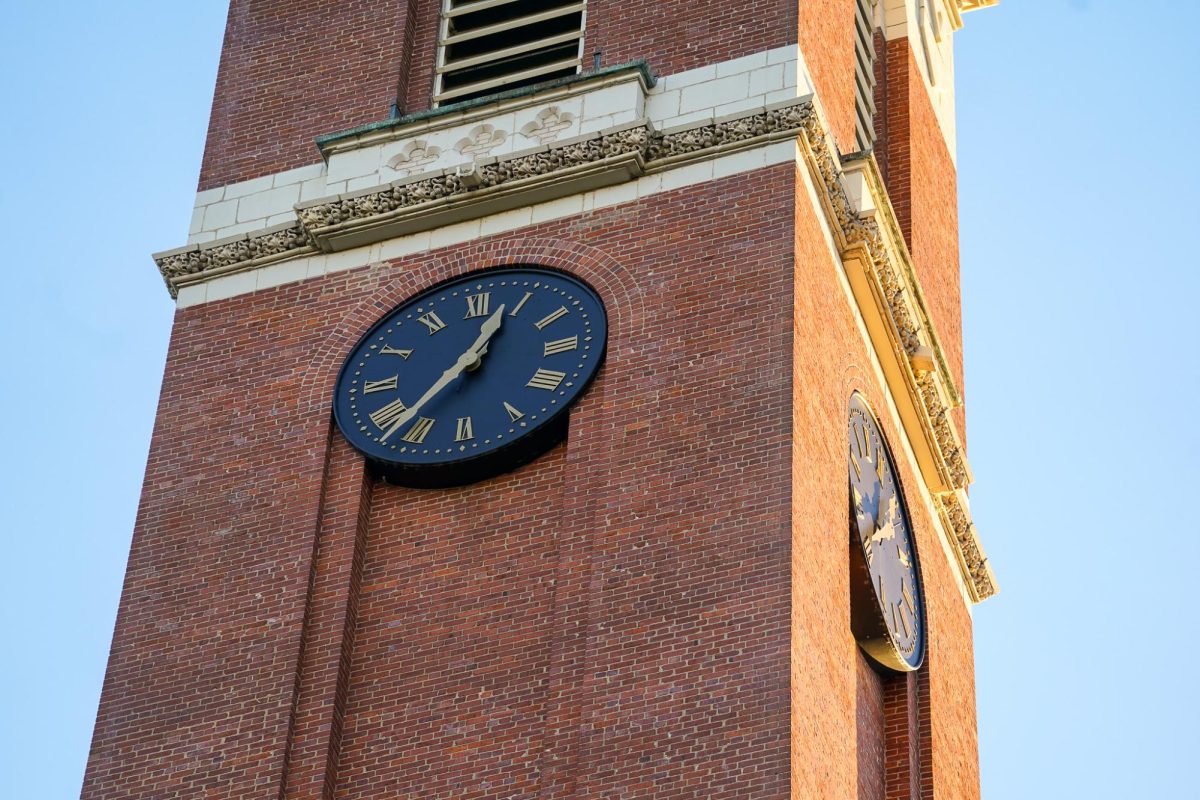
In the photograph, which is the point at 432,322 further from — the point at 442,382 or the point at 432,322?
the point at 442,382

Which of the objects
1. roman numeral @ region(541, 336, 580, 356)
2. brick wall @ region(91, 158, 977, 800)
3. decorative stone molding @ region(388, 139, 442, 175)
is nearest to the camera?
brick wall @ region(91, 158, 977, 800)

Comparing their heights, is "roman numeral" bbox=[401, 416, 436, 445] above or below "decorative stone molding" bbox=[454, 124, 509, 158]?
below

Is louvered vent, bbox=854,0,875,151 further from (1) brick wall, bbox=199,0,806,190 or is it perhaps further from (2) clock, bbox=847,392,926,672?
(2) clock, bbox=847,392,926,672

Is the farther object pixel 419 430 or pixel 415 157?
pixel 415 157

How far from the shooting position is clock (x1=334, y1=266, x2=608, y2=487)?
3109cm

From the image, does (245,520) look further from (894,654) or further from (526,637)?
(894,654)

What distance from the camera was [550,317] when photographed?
105 feet

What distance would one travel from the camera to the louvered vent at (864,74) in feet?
125

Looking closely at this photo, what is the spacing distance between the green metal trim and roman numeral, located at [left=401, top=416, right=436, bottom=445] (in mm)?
4302

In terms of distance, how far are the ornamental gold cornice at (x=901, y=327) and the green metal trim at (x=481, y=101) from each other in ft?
7.08

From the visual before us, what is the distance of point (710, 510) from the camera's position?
96.2 feet

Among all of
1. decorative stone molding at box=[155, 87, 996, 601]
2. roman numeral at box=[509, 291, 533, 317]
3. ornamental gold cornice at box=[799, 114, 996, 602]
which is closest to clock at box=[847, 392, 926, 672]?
ornamental gold cornice at box=[799, 114, 996, 602]

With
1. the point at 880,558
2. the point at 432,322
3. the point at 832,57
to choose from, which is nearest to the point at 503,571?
the point at 432,322

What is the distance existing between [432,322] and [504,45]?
16.0 ft
